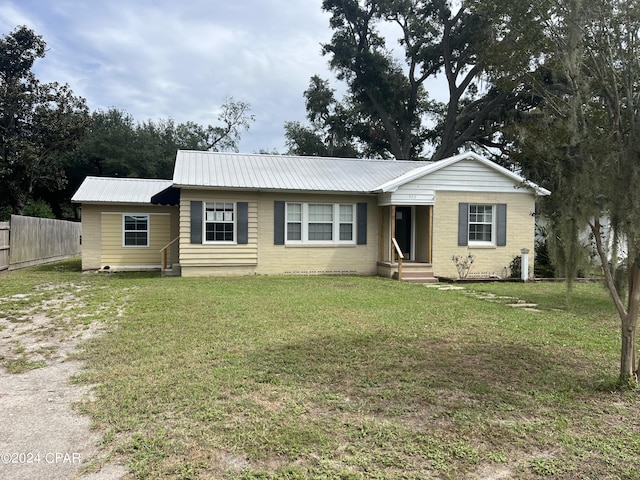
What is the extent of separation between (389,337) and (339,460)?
3.43 meters

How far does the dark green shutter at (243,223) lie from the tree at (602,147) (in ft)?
34.2

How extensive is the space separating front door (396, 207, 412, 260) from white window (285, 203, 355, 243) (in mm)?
1913

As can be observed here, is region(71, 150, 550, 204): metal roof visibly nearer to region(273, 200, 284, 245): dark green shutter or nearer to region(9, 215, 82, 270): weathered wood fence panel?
region(273, 200, 284, 245): dark green shutter

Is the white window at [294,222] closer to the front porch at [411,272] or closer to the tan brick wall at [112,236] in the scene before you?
the front porch at [411,272]

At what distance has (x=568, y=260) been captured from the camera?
4.64 m

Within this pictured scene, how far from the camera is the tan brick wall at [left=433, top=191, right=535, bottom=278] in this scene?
1476 centimetres

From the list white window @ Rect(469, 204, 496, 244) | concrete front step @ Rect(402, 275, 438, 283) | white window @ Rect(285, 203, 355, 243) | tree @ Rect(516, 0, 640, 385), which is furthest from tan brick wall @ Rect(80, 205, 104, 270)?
tree @ Rect(516, 0, 640, 385)

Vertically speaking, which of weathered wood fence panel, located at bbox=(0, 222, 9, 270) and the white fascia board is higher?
the white fascia board

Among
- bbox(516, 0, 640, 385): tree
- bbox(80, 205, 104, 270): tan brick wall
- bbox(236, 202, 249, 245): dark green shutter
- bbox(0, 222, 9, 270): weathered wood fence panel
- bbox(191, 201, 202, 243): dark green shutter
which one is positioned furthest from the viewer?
bbox(80, 205, 104, 270): tan brick wall

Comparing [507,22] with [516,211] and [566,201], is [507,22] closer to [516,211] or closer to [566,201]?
[566,201]

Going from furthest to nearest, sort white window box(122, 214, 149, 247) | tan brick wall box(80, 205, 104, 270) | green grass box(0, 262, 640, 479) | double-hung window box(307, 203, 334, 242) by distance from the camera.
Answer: white window box(122, 214, 149, 247) → tan brick wall box(80, 205, 104, 270) → double-hung window box(307, 203, 334, 242) → green grass box(0, 262, 640, 479)

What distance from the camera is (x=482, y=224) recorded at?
→ 15.2 meters

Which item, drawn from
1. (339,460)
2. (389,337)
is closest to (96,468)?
(339,460)

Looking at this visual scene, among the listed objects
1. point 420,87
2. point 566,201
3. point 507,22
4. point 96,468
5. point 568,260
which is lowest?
point 96,468
